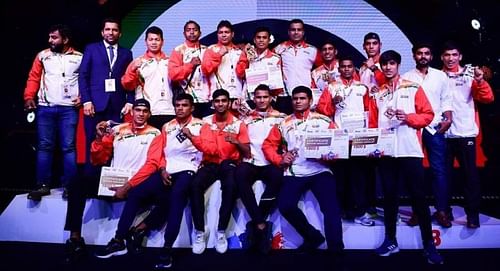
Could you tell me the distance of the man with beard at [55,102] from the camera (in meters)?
4.76

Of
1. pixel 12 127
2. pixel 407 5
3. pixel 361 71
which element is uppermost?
pixel 407 5

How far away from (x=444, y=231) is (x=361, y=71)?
66.5 inches

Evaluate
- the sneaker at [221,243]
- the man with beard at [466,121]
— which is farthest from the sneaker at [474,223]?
the sneaker at [221,243]

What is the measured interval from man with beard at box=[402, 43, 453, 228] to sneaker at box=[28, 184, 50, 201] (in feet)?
11.1

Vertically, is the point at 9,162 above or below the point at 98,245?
above

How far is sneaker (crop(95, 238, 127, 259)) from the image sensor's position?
159 inches

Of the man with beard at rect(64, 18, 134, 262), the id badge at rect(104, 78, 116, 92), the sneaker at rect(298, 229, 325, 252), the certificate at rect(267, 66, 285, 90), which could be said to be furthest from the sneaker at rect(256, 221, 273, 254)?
the id badge at rect(104, 78, 116, 92)

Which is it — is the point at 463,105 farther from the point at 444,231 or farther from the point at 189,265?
the point at 189,265

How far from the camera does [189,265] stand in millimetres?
3832

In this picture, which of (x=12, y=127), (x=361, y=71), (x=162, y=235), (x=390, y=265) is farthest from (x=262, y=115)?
(x=12, y=127)

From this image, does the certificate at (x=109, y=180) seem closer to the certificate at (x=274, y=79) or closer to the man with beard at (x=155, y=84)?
the man with beard at (x=155, y=84)

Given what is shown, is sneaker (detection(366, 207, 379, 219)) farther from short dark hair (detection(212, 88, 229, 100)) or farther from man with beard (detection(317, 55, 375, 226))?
short dark hair (detection(212, 88, 229, 100))

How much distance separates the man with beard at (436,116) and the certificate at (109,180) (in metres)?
2.58

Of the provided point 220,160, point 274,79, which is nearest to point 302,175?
point 220,160
